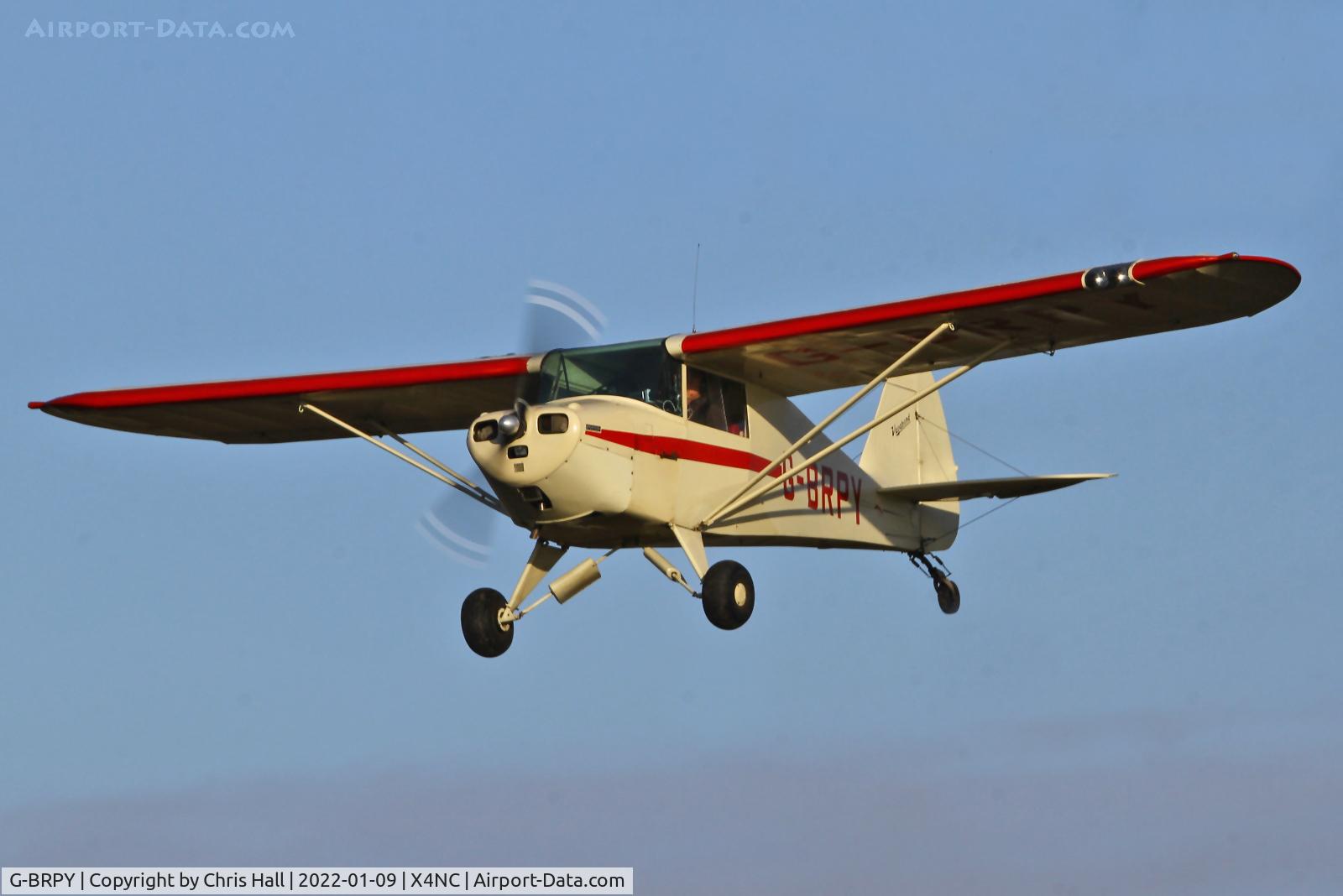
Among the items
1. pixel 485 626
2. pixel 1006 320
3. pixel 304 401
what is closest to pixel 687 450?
pixel 485 626

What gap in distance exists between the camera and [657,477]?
19.5 m

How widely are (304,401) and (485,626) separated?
3.77 meters

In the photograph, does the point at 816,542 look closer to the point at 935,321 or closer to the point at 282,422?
the point at 935,321

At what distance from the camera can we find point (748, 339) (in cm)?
2000

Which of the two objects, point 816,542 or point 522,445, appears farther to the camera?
point 816,542

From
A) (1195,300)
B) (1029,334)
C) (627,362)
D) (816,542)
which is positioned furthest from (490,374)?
(1195,300)

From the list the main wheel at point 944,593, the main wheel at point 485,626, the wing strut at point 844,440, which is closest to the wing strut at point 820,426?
the wing strut at point 844,440

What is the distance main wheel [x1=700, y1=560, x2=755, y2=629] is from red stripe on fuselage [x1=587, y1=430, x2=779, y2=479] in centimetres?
108

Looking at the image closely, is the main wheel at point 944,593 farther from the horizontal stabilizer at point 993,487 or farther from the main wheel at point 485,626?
the main wheel at point 485,626

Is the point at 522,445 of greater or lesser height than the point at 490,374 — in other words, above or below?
below

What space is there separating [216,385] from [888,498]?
7174 mm

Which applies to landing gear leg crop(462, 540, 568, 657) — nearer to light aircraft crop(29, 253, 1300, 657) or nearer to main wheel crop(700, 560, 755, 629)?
light aircraft crop(29, 253, 1300, 657)

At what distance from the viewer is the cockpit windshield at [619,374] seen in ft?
65.4

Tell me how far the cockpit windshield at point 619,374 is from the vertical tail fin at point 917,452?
4.33m
